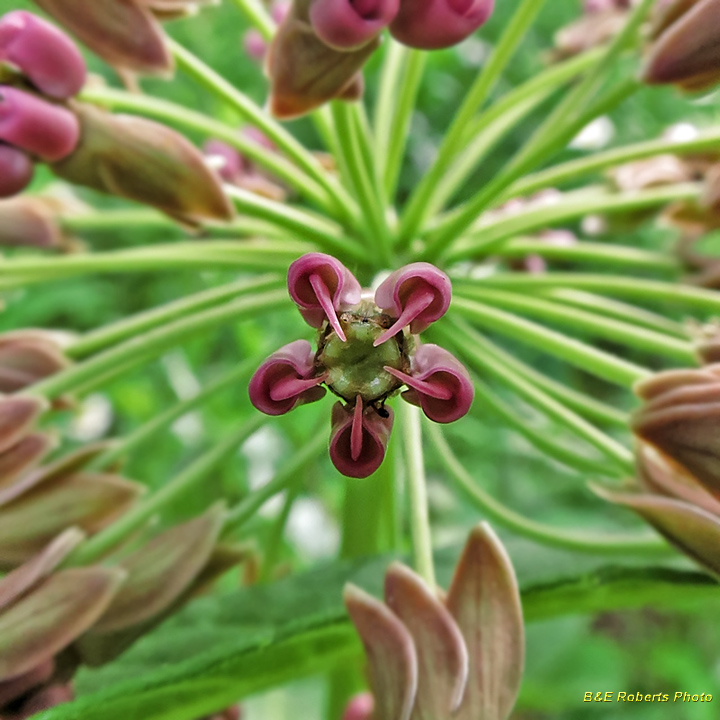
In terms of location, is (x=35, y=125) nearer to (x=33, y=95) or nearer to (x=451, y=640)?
(x=33, y=95)

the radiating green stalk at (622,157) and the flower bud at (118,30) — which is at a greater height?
the flower bud at (118,30)

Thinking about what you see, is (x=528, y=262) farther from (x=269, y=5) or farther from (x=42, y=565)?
(x=42, y=565)

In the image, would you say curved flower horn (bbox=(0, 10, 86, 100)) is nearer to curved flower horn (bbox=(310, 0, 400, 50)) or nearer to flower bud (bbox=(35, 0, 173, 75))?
flower bud (bbox=(35, 0, 173, 75))

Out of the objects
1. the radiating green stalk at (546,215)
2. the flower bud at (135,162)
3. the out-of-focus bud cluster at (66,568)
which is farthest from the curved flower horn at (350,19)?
the out-of-focus bud cluster at (66,568)

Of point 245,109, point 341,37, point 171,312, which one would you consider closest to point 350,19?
point 341,37

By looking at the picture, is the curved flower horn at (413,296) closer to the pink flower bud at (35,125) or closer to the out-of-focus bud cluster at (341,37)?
the out-of-focus bud cluster at (341,37)
